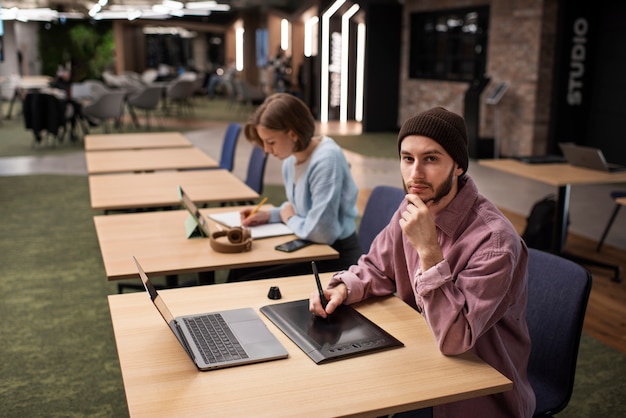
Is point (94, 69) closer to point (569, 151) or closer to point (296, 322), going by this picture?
point (569, 151)

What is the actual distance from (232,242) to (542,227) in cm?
274

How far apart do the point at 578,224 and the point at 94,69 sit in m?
20.5

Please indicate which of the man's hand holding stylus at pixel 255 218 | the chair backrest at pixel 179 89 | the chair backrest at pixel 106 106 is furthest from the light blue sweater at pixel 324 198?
the chair backrest at pixel 179 89

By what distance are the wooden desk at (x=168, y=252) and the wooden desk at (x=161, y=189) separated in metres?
0.40

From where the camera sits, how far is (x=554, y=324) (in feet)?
6.70

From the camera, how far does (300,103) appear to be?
296cm

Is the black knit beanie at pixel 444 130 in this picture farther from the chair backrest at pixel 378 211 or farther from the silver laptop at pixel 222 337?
the chair backrest at pixel 378 211

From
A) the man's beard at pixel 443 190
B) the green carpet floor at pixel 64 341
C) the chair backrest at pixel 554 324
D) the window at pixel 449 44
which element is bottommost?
the green carpet floor at pixel 64 341

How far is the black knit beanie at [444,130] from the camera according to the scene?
5.54 ft

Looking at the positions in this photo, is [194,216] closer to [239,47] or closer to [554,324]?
[554,324]

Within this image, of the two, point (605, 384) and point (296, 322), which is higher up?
point (296, 322)

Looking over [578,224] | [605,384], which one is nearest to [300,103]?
[605,384]

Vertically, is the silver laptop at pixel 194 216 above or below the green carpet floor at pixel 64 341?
above

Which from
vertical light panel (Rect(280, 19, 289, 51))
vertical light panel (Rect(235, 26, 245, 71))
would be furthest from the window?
vertical light panel (Rect(235, 26, 245, 71))
